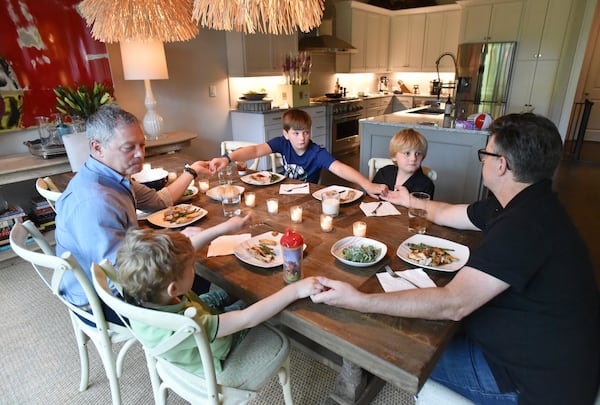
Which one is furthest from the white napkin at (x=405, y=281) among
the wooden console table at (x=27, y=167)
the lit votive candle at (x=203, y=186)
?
the wooden console table at (x=27, y=167)

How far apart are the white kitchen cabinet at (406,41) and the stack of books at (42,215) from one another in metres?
6.56

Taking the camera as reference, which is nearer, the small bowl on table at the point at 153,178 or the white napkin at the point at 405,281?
the white napkin at the point at 405,281

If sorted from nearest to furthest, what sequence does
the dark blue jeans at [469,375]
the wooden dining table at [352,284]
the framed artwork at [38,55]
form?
1. the wooden dining table at [352,284]
2. the dark blue jeans at [469,375]
3. the framed artwork at [38,55]

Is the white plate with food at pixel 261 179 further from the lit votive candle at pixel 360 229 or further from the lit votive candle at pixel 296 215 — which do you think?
the lit votive candle at pixel 360 229

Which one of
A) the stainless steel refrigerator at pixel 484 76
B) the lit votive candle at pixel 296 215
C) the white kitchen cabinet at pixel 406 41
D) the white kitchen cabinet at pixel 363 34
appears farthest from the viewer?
the white kitchen cabinet at pixel 406 41

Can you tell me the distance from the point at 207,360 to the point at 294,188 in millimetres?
1252

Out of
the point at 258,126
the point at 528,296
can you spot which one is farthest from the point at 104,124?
the point at 258,126

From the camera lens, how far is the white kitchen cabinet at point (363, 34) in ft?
20.1

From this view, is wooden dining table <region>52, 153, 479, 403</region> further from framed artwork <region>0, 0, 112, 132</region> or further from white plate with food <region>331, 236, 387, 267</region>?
framed artwork <region>0, 0, 112, 132</region>

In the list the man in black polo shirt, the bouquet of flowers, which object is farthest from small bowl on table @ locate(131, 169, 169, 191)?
the bouquet of flowers

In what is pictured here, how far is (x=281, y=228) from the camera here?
159cm

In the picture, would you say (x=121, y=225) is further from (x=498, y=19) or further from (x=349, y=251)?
(x=498, y=19)

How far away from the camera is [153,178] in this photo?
2.14 metres

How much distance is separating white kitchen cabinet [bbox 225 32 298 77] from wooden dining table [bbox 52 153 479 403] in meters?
3.25
